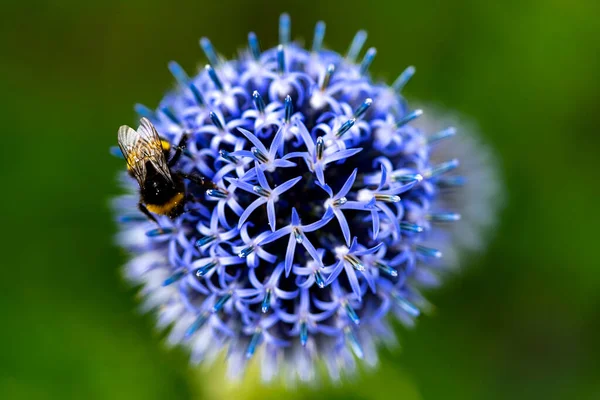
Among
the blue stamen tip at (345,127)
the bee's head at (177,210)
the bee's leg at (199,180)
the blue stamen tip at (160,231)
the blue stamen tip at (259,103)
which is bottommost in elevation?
the blue stamen tip at (345,127)

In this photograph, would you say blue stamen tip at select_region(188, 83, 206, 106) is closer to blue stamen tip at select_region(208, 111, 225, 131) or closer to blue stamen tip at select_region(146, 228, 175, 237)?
blue stamen tip at select_region(208, 111, 225, 131)

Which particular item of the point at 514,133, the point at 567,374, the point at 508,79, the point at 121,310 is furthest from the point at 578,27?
the point at 121,310

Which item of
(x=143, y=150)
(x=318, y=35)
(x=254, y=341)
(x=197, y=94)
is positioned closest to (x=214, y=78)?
(x=197, y=94)

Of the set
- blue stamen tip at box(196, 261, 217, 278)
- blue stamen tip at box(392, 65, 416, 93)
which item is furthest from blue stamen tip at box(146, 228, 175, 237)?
blue stamen tip at box(392, 65, 416, 93)

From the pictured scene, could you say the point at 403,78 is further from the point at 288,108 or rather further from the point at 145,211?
the point at 145,211

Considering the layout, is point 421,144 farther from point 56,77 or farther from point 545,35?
point 56,77

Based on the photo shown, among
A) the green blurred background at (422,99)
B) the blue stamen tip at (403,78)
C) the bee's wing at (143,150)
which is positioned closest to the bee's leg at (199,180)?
the bee's wing at (143,150)

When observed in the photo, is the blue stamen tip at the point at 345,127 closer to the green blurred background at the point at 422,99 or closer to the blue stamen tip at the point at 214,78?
the blue stamen tip at the point at 214,78
